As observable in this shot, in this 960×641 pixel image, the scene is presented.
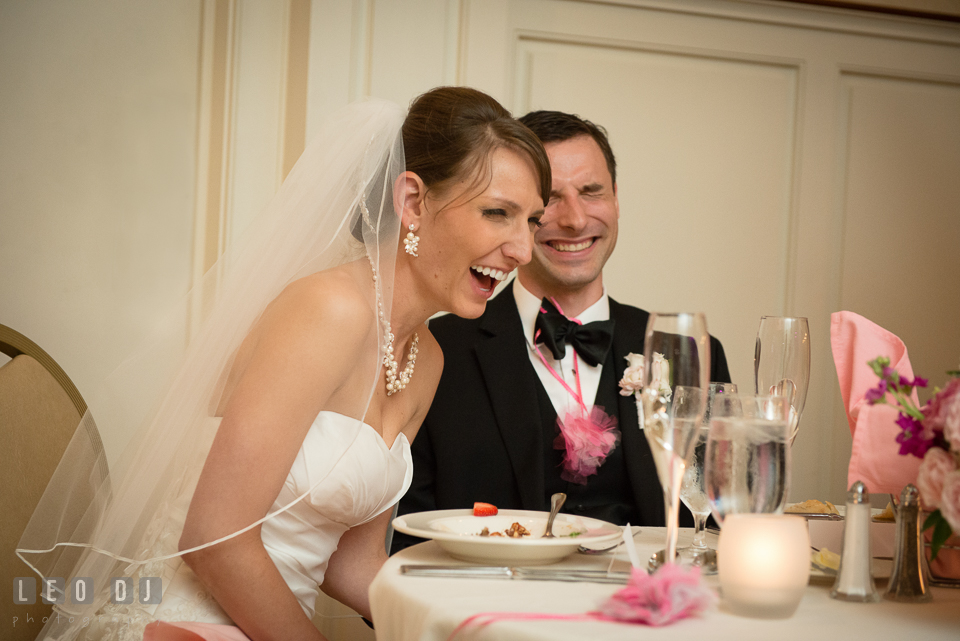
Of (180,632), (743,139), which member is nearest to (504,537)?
(180,632)

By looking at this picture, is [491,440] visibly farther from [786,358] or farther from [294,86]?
[294,86]

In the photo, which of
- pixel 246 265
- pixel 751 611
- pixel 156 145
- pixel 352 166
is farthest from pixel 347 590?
pixel 156 145

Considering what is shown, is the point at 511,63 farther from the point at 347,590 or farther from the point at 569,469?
the point at 347,590

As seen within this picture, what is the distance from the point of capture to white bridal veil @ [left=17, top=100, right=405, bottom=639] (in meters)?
1.61

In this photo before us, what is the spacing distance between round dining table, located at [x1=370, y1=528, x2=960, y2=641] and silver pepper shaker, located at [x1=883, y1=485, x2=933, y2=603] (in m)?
0.02

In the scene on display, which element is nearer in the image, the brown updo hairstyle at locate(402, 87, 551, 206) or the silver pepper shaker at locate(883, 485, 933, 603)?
the silver pepper shaker at locate(883, 485, 933, 603)

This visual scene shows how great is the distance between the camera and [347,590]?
192 cm

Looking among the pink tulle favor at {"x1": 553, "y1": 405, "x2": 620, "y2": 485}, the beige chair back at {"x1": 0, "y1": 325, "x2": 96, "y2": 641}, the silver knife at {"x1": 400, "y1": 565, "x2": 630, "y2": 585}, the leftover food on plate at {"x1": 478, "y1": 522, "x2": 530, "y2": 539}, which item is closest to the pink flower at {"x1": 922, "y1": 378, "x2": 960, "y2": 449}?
the silver knife at {"x1": 400, "y1": 565, "x2": 630, "y2": 585}

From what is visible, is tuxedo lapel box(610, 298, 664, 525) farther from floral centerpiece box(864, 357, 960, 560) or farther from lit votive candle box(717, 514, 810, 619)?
lit votive candle box(717, 514, 810, 619)

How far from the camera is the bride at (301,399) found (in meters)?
1.47

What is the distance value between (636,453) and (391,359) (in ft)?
2.60

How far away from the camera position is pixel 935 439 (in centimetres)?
95

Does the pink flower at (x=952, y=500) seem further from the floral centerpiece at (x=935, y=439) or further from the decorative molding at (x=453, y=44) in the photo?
the decorative molding at (x=453, y=44)

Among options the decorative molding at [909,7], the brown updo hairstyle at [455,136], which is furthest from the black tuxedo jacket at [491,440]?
the decorative molding at [909,7]
